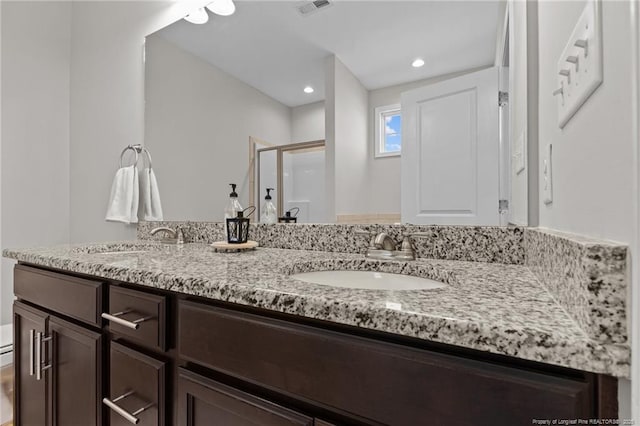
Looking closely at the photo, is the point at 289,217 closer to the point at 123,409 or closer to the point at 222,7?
the point at 123,409

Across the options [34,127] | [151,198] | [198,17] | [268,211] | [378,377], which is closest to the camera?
[378,377]

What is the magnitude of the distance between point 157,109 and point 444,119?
162 centimetres

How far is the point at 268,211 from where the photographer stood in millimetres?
1444

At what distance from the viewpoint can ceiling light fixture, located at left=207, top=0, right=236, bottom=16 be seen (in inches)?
61.4

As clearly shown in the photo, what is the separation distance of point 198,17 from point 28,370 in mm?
1725

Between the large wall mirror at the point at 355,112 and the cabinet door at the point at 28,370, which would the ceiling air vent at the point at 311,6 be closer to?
the large wall mirror at the point at 355,112

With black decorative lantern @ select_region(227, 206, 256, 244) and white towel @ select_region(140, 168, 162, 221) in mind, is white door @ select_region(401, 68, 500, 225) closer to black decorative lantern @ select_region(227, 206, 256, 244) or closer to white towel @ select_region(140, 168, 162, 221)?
black decorative lantern @ select_region(227, 206, 256, 244)

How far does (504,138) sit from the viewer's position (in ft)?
3.24

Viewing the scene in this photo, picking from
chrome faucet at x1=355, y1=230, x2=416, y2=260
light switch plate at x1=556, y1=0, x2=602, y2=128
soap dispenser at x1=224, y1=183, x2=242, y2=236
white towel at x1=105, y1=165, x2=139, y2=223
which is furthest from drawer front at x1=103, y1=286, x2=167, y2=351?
white towel at x1=105, y1=165, x2=139, y2=223

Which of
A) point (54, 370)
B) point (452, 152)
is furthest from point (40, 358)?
point (452, 152)

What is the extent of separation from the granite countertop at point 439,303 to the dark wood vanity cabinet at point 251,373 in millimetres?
35

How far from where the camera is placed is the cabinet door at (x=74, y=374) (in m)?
0.90

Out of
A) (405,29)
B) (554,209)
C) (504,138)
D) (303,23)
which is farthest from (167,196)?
(554,209)

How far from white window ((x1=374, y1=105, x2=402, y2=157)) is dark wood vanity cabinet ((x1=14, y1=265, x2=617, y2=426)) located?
2.45 feet
